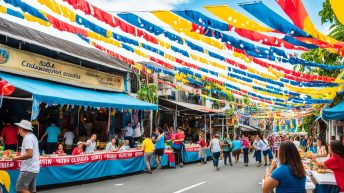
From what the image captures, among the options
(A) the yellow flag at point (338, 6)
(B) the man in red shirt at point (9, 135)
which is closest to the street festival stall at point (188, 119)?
(B) the man in red shirt at point (9, 135)

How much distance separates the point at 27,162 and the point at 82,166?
5.56 m

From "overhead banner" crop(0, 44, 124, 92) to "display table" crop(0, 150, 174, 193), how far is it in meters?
5.03

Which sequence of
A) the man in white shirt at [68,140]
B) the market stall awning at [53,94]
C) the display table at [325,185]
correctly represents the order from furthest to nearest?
A: the man in white shirt at [68,140]
the market stall awning at [53,94]
the display table at [325,185]

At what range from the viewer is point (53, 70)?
682 inches

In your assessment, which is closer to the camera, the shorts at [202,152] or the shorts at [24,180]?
the shorts at [24,180]

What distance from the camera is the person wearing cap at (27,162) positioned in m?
7.45

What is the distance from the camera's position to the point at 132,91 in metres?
25.7

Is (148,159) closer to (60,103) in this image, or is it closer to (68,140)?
(68,140)

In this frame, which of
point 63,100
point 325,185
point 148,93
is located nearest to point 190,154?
point 148,93

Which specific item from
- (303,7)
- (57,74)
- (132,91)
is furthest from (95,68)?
(303,7)

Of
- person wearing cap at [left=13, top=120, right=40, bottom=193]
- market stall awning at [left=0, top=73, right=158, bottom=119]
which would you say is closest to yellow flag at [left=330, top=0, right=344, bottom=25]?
person wearing cap at [left=13, top=120, right=40, bottom=193]

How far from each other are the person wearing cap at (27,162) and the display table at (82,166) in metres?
2.91

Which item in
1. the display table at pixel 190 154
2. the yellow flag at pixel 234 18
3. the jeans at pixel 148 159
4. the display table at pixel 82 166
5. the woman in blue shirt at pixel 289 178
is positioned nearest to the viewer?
the woman in blue shirt at pixel 289 178

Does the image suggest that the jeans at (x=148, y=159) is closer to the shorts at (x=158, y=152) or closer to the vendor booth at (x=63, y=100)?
the vendor booth at (x=63, y=100)
